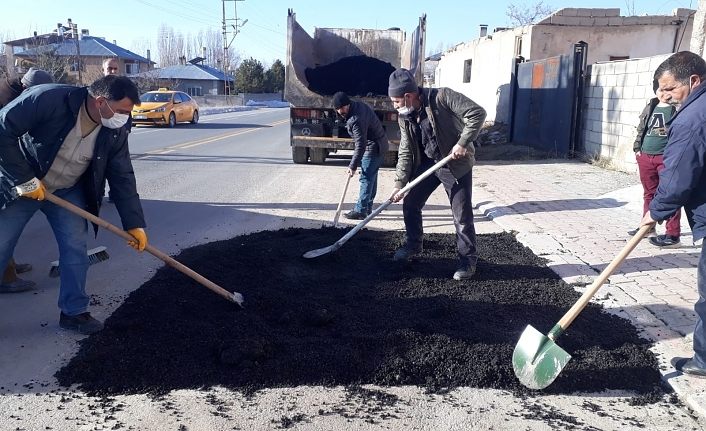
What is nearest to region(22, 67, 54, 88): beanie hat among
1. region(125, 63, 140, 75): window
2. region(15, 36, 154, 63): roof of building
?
region(15, 36, 154, 63): roof of building

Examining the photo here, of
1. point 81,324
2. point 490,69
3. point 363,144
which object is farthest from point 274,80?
point 81,324

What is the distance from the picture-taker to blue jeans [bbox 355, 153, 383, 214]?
25.3 ft

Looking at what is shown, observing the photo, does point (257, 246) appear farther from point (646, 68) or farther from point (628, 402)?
point (646, 68)

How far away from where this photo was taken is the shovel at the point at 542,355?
328 cm

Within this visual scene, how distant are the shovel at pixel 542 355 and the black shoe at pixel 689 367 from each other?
684 mm

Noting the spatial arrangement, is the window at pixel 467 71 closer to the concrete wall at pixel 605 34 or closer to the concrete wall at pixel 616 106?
the concrete wall at pixel 605 34

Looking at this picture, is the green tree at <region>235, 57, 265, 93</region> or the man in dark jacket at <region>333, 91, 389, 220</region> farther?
the green tree at <region>235, 57, 265, 93</region>

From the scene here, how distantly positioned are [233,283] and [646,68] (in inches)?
360

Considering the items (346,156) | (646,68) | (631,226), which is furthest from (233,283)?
(346,156)

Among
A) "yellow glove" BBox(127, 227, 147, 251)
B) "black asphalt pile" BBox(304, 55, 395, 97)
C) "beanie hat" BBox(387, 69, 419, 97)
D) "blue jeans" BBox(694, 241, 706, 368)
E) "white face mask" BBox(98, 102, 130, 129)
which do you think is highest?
A: "black asphalt pile" BBox(304, 55, 395, 97)

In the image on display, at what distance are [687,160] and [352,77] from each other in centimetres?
958

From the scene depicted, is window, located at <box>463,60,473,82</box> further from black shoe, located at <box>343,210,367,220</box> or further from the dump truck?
black shoe, located at <box>343,210,367,220</box>

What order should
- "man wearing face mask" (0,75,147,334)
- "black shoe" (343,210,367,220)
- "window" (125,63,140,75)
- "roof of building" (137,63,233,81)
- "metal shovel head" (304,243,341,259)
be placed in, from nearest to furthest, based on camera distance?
"man wearing face mask" (0,75,147,334) < "metal shovel head" (304,243,341,259) < "black shoe" (343,210,367,220) < "window" (125,63,140,75) < "roof of building" (137,63,233,81)

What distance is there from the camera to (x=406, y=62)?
1281 centimetres
